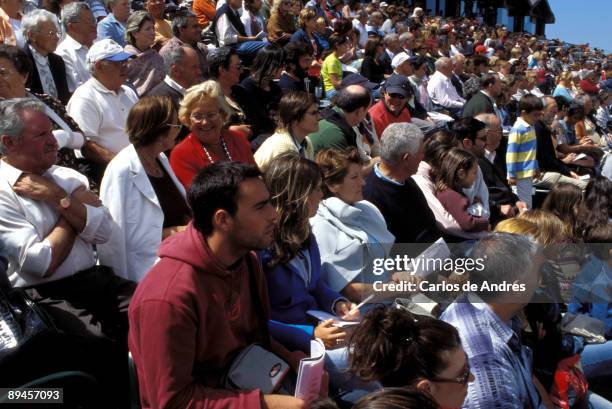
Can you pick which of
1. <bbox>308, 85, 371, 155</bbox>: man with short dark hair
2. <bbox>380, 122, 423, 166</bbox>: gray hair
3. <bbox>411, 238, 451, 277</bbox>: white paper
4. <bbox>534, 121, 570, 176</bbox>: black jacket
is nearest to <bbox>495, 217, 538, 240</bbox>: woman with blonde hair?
<bbox>411, 238, 451, 277</bbox>: white paper

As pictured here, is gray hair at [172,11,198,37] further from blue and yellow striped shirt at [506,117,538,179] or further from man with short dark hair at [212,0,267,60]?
blue and yellow striped shirt at [506,117,538,179]

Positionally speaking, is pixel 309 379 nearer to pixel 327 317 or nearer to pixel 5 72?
pixel 327 317

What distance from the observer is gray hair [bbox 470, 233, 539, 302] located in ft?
9.00

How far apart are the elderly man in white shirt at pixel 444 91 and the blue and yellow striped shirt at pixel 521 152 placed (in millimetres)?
2867

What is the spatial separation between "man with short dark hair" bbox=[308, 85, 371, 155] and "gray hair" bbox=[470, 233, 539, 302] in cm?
259

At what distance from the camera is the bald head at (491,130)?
6.09m

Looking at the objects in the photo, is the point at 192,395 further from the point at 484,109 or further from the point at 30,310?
the point at 484,109

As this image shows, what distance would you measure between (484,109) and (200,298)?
6334 mm

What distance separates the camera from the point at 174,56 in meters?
5.14

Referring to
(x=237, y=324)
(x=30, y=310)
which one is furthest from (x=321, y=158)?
(x=30, y=310)

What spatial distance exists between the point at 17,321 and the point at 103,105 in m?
2.33

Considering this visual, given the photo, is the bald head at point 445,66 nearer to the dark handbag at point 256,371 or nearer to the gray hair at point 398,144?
the gray hair at point 398,144

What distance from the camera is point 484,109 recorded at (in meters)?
7.78

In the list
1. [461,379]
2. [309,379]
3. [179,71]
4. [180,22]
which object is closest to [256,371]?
[309,379]
